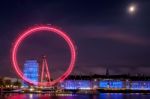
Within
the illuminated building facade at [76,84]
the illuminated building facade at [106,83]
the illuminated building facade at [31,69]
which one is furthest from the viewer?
the illuminated building facade at [31,69]

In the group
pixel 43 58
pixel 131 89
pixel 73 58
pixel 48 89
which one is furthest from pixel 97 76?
pixel 73 58

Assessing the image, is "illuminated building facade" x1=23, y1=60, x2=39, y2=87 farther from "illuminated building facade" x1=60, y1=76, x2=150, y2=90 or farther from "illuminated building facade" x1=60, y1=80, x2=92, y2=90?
"illuminated building facade" x1=60, y1=76, x2=150, y2=90

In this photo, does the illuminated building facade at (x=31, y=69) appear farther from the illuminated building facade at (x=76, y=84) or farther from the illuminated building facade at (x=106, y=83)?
the illuminated building facade at (x=106, y=83)

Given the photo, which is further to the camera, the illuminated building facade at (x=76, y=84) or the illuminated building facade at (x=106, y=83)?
the illuminated building facade at (x=76, y=84)

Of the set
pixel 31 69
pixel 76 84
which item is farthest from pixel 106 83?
pixel 31 69

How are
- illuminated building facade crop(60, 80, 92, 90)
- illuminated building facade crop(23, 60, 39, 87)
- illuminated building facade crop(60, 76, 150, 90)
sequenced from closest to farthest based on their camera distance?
illuminated building facade crop(60, 76, 150, 90), illuminated building facade crop(60, 80, 92, 90), illuminated building facade crop(23, 60, 39, 87)

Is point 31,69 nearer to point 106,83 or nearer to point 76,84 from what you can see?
point 76,84

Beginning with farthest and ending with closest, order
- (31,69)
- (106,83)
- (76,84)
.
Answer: (31,69) < (106,83) < (76,84)

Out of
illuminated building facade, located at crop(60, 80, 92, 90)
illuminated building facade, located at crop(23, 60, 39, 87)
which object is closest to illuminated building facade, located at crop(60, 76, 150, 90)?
illuminated building facade, located at crop(60, 80, 92, 90)

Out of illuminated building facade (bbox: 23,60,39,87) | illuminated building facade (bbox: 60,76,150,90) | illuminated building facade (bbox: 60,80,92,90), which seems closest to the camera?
illuminated building facade (bbox: 60,76,150,90)

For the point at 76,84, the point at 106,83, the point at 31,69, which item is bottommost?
the point at 76,84

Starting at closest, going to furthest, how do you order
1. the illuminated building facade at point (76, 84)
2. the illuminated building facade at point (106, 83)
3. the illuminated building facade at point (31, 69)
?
the illuminated building facade at point (106, 83)
the illuminated building facade at point (76, 84)
the illuminated building facade at point (31, 69)

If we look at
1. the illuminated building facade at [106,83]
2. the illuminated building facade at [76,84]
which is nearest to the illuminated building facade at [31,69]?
the illuminated building facade at [76,84]

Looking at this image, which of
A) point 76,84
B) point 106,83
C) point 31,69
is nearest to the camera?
point 76,84
